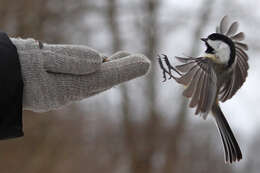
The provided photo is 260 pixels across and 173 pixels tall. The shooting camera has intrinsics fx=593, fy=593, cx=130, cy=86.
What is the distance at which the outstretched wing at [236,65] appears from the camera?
1214 millimetres

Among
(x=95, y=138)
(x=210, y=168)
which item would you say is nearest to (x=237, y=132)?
(x=210, y=168)

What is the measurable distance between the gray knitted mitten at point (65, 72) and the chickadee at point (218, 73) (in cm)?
13

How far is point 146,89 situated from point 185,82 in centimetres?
343

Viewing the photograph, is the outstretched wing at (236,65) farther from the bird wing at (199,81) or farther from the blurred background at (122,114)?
the blurred background at (122,114)

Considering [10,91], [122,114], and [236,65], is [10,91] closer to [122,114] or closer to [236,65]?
[236,65]

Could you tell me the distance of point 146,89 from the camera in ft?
15.1

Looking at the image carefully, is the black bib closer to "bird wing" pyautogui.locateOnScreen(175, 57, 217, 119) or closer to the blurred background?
"bird wing" pyautogui.locateOnScreen(175, 57, 217, 119)

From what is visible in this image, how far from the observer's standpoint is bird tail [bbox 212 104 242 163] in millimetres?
1169

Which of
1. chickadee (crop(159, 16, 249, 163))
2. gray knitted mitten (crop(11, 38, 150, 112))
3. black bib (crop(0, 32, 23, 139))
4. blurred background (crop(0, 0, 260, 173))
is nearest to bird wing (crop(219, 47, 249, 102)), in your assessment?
chickadee (crop(159, 16, 249, 163))

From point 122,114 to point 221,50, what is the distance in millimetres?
3607

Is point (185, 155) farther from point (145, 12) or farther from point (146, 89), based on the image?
point (145, 12)

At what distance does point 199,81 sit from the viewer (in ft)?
3.92

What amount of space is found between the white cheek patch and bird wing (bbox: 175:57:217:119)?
0.02 meters

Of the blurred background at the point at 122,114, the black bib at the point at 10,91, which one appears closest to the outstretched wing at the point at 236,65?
the black bib at the point at 10,91
